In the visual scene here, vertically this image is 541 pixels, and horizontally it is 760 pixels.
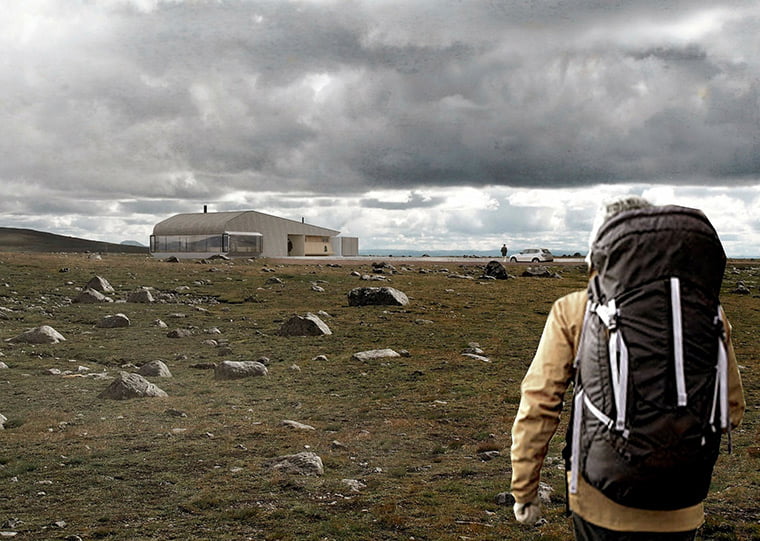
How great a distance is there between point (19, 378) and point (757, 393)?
16899 millimetres

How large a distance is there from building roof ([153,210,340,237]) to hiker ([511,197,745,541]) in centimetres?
9247

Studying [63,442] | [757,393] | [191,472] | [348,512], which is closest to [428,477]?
[348,512]

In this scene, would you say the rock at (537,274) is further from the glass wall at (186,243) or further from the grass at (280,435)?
the glass wall at (186,243)

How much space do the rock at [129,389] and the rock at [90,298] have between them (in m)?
16.5

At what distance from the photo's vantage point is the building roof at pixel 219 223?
9638cm

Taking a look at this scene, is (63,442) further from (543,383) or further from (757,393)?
(757,393)

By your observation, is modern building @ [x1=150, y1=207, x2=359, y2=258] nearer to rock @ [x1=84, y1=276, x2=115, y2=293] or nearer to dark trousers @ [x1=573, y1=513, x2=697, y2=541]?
rock @ [x1=84, y1=276, x2=115, y2=293]

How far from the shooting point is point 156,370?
59.4 feet

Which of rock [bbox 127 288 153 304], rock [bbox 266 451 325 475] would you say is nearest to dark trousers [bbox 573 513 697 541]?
rock [bbox 266 451 325 475]

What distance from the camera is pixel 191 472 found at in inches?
428

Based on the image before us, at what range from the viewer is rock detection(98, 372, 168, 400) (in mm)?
15625

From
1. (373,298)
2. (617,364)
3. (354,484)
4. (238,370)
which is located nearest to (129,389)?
(238,370)

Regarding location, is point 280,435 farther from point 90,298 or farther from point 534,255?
point 534,255

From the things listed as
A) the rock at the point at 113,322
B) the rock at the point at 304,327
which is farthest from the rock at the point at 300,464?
the rock at the point at 113,322
